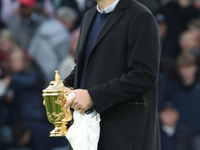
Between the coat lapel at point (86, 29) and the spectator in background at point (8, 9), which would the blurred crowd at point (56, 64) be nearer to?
the spectator in background at point (8, 9)

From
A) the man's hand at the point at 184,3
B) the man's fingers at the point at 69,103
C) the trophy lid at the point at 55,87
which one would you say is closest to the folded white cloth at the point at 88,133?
the man's fingers at the point at 69,103

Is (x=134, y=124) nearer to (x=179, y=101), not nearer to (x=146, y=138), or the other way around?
(x=146, y=138)

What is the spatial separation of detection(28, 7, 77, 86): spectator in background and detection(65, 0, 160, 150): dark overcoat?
326cm

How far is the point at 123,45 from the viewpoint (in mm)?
2141

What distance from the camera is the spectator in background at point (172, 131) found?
5.30 metres

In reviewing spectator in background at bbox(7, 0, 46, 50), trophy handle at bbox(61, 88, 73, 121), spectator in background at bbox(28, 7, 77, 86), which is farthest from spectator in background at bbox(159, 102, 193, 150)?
trophy handle at bbox(61, 88, 73, 121)

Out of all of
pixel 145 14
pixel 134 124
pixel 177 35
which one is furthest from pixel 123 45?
pixel 177 35

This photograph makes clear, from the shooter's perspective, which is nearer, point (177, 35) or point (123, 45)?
point (123, 45)

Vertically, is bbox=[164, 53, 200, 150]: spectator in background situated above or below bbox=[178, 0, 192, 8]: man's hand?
below

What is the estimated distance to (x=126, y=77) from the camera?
207cm

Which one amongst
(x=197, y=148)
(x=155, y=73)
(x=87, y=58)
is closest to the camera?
(x=155, y=73)

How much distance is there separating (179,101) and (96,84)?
11.1ft

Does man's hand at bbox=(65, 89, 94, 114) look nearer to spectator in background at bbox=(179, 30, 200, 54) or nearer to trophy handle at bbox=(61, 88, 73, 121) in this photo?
trophy handle at bbox=(61, 88, 73, 121)

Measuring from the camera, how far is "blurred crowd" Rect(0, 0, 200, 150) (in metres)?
5.34
